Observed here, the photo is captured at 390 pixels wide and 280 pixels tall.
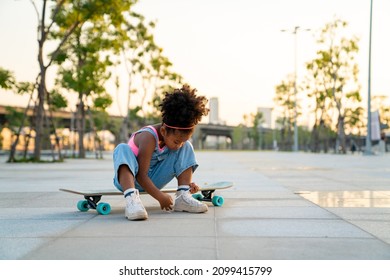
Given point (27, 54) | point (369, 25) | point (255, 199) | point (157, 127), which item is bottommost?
point (255, 199)

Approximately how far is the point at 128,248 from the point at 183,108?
Result: 147 cm

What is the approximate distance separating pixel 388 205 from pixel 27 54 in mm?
16087

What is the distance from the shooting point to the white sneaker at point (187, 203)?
14.2 feet

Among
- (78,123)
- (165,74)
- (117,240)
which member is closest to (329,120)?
(165,74)

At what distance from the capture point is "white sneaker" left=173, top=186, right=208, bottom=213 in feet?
14.2

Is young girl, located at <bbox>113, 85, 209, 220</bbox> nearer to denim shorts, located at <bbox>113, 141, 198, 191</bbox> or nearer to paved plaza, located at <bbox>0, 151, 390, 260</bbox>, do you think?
denim shorts, located at <bbox>113, 141, 198, 191</bbox>

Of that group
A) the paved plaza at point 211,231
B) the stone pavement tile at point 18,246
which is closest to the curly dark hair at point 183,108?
the paved plaza at point 211,231

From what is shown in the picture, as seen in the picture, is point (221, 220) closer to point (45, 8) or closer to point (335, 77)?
point (45, 8)

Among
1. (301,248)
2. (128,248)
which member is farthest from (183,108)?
(301,248)

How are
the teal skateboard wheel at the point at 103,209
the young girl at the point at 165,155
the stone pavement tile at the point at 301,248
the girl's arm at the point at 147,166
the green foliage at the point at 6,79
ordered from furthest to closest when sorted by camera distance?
the green foliage at the point at 6,79
the teal skateboard wheel at the point at 103,209
the girl's arm at the point at 147,166
the young girl at the point at 165,155
the stone pavement tile at the point at 301,248

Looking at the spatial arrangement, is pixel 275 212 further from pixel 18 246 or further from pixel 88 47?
pixel 88 47

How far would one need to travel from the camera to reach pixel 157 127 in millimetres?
4258

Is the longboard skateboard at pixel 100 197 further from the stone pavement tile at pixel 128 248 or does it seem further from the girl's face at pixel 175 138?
the stone pavement tile at pixel 128 248

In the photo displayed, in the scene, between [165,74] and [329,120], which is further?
[329,120]
